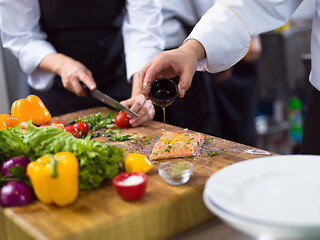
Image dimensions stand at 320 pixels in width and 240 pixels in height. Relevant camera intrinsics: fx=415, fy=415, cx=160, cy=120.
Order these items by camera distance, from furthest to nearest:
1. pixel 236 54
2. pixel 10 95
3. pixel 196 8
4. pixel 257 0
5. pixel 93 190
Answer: pixel 10 95
pixel 196 8
pixel 236 54
pixel 257 0
pixel 93 190

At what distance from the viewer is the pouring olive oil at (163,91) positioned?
1718 mm

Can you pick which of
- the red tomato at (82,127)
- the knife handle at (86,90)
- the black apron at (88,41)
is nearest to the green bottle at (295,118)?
the black apron at (88,41)

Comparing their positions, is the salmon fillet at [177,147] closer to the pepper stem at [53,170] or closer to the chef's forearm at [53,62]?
the pepper stem at [53,170]

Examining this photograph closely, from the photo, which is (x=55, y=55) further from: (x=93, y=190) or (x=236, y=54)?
(x=93, y=190)

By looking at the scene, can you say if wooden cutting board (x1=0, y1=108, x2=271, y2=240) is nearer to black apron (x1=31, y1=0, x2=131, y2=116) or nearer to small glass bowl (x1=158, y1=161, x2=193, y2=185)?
small glass bowl (x1=158, y1=161, x2=193, y2=185)

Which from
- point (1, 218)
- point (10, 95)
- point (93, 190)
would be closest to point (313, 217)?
point (93, 190)

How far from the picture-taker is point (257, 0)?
5.16 ft

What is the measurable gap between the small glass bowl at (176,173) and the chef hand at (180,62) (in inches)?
18.9

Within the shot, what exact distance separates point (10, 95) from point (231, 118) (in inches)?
76.8

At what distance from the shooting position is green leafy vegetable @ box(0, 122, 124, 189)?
122 cm

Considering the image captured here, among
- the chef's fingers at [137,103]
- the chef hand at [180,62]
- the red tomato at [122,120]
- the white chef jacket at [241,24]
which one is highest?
the white chef jacket at [241,24]

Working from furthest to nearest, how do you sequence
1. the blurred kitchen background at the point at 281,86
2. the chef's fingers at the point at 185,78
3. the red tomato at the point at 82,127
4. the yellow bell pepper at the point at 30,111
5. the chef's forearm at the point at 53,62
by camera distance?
the blurred kitchen background at the point at 281,86 < the chef's forearm at the point at 53,62 < the yellow bell pepper at the point at 30,111 < the red tomato at the point at 82,127 < the chef's fingers at the point at 185,78

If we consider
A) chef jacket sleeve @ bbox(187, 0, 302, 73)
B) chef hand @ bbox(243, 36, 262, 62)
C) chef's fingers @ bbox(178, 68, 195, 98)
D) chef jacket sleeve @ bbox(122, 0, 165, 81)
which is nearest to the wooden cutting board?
chef's fingers @ bbox(178, 68, 195, 98)

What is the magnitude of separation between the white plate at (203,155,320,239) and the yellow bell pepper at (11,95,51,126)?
3.98ft
